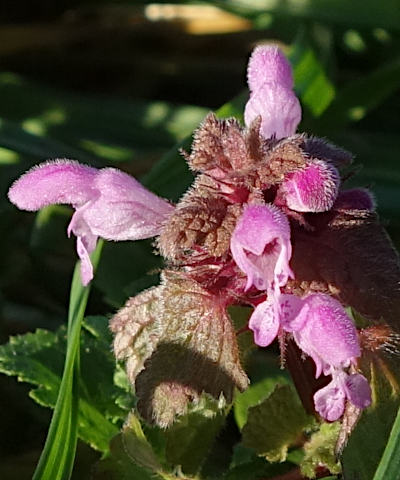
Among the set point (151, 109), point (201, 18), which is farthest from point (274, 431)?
point (201, 18)

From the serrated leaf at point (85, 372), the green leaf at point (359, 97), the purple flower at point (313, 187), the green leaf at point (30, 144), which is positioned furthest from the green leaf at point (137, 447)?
the green leaf at point (359, 97)

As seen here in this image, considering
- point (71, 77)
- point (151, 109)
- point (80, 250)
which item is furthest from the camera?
point (71, 77)

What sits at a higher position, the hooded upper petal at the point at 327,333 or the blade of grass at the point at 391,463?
the hooded upper petal at the point at 327,333

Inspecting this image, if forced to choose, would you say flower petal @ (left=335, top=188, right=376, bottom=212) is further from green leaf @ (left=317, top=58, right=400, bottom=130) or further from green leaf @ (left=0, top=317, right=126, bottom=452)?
green leaf @ (left=317, top=58, right=400, bottom=130)

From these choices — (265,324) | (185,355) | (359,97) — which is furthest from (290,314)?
(359,97)

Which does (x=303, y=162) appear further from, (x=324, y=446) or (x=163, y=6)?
(x=163, y=6)

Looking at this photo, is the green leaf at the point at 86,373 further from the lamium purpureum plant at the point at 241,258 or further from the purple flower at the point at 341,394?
the purple flower at the point at 341,394

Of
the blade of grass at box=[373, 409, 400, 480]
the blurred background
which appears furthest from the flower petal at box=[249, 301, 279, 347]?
the blurred background
